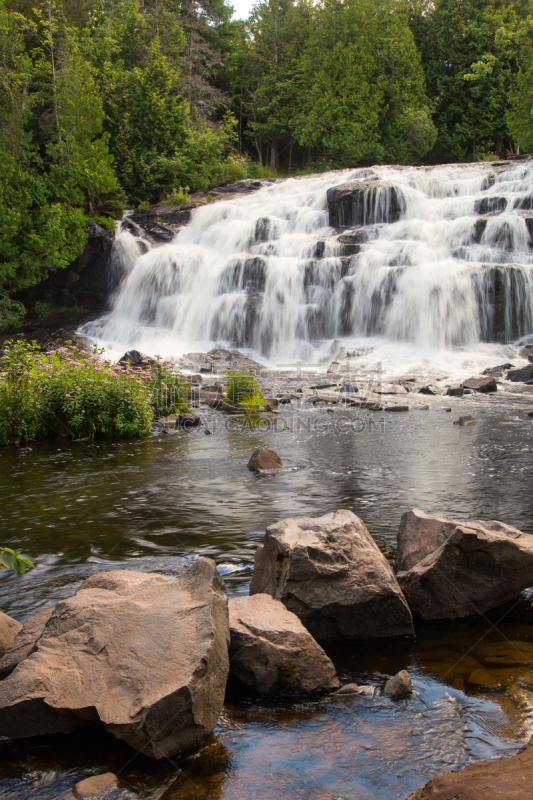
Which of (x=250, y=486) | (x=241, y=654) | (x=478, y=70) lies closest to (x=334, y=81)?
(x=478, y=70)

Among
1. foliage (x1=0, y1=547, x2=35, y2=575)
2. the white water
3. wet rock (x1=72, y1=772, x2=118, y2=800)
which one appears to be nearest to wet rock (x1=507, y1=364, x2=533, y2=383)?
the white water

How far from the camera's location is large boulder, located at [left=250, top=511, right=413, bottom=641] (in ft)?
12.7

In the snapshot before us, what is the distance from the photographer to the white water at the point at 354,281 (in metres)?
21.6

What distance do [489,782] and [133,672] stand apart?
1.64 m

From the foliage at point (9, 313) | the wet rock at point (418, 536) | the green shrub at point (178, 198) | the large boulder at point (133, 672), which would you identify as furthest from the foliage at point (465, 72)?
the large boulder at point (133, 672)

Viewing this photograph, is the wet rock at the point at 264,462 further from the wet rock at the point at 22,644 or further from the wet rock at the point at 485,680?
the wet rock at the point at 485,680

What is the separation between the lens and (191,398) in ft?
47.9

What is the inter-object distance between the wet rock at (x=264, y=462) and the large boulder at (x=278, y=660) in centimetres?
507

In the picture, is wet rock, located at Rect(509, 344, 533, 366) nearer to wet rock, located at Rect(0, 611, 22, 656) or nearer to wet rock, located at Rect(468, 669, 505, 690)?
wet rock, located at Rect(468, 669, 505, 690)

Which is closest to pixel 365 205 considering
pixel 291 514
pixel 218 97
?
pixel 218 97

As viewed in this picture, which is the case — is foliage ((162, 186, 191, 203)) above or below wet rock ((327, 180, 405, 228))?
above

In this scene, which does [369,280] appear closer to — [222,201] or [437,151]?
[222,201]

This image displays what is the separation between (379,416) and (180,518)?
7.47 m

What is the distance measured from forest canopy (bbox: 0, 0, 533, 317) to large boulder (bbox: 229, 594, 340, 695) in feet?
82.1
